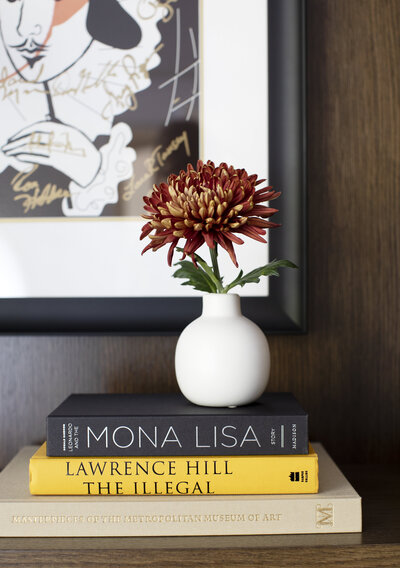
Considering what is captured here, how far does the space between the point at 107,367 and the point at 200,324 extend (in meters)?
0.22

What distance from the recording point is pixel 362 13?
750 millimetres

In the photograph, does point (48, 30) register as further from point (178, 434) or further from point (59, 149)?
point (178, 434)

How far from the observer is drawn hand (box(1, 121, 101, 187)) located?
0.74 meters

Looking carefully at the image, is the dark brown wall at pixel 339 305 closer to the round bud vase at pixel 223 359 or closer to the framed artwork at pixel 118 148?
the framed artwork at pixel 118 148

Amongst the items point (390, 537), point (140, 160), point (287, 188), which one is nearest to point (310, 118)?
point (287, 188)

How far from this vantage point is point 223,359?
569mm

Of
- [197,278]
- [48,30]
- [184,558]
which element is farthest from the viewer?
[48,30]

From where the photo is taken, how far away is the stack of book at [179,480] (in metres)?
0.52

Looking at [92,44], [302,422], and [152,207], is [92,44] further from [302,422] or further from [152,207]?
[302,422]

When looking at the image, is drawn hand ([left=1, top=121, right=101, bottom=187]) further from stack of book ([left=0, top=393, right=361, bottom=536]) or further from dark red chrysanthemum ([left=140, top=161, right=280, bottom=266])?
stack of book ([left=0, top=393, right=361, bottom=536])

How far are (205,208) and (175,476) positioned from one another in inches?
10.1
